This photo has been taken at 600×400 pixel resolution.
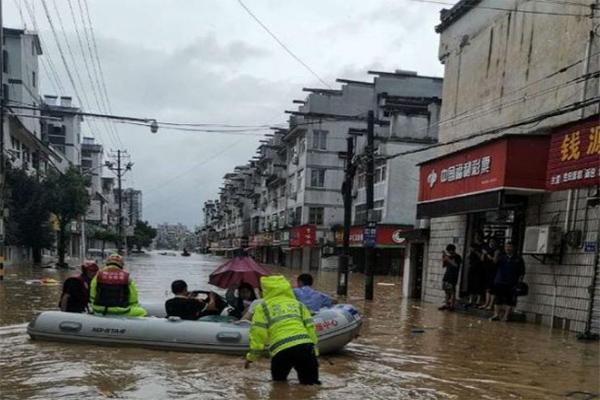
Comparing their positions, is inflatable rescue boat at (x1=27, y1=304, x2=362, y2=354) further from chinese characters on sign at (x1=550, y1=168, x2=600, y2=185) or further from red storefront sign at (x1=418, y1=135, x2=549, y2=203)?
red storefront sign at (x1=418, y1=135, x2=549, y2=203)

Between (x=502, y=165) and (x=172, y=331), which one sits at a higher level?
(x=502, y=165)

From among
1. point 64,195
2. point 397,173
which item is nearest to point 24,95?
point 64,195

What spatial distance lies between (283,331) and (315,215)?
152ft

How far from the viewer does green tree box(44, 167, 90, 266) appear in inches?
1336

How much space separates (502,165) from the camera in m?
12.8

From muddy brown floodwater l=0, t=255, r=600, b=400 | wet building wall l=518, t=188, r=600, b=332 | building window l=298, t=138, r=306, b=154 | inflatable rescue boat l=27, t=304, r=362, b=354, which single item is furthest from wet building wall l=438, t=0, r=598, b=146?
building window l=298, t=138, r=306, b=154

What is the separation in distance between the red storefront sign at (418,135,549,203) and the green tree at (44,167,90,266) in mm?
25285

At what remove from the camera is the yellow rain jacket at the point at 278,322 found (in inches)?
231

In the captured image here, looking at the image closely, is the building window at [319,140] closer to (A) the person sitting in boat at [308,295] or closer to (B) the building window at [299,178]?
(B) the building window at [299,178]

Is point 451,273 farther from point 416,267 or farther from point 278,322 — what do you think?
point 278,322

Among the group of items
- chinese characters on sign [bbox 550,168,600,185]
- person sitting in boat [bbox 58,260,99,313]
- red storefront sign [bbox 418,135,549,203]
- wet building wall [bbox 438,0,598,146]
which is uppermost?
wet building wall [bbox 438,0,598,146]

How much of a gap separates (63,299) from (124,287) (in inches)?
58.7

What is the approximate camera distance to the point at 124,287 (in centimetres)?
922

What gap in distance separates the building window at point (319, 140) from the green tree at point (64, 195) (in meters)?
22.7
